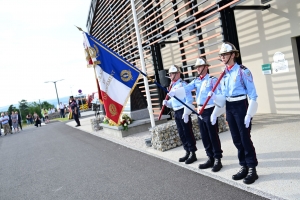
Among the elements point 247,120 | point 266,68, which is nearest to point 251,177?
point 247,120

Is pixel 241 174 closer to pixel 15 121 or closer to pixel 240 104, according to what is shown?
pixel 240 104

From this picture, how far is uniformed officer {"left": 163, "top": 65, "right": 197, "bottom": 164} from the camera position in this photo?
213 inches

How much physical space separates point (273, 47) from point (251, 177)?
558cm

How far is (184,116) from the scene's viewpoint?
538 cm

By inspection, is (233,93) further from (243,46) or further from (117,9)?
(117,9)

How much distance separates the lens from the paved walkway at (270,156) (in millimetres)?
3746

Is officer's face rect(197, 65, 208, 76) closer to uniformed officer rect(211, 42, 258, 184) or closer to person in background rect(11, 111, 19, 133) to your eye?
uniformed officer rect(211, 42, 258, 184)

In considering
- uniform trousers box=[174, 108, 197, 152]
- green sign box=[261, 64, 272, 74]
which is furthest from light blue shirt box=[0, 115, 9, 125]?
uniform trousers box=[174, 108, 197, 152]

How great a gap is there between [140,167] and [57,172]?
7.25 ft

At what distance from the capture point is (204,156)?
5844 millimetres

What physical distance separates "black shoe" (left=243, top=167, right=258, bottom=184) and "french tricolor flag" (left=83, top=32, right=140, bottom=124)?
11.9 ft

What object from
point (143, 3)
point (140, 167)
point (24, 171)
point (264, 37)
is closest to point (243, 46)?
point (264, 37)

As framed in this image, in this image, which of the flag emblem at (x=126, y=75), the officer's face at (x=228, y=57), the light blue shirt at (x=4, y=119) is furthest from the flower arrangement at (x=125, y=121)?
the light blue shirt at (x=4, y=119)

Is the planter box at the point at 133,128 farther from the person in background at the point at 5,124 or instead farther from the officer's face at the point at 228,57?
the person in background at the point at 5,124
